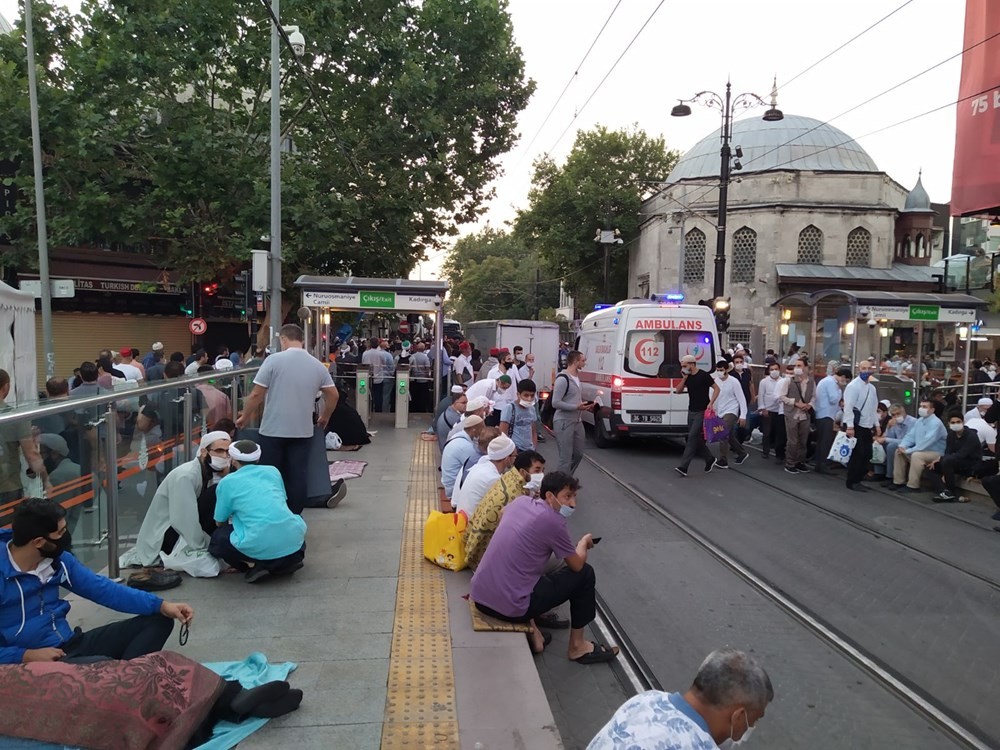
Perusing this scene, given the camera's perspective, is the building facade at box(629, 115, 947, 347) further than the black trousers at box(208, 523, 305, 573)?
Yes

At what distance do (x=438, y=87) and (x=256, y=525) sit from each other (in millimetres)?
18894

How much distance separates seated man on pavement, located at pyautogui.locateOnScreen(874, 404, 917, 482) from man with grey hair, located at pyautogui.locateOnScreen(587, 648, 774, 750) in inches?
378

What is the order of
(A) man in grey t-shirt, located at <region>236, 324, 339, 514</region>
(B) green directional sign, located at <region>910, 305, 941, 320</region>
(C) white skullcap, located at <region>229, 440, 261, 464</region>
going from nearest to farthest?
1. (C) white skullcap, located at <region>229, 440, 261, 464</region>
2. (A) man in grey t-shirt, located at <region>236, 324, 339, 514</region>
3. (B) green directional sign, located at <region>910, 305, 941, 320</region>

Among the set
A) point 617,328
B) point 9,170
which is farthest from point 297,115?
point 617,328

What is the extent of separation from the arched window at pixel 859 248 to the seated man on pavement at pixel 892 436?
2724 centimetres

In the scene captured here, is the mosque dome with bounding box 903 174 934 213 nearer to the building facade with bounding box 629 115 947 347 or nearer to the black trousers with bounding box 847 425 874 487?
the building facade with bounding box 629 115 947 347

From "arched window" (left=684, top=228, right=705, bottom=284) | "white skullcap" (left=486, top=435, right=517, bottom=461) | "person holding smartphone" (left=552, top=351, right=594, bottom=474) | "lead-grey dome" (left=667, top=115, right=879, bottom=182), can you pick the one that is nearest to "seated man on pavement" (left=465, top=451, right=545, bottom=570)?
"white skullcap" (left=486, top=435, right=517, bottom=461)

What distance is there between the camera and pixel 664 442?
14.7 meters

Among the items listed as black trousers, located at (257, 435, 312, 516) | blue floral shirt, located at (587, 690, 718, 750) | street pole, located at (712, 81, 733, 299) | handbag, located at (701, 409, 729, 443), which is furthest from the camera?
street pole, located at (712, 81, 733, 299)

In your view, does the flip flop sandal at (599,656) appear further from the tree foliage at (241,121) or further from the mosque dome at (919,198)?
the mosque dome at (919,198)

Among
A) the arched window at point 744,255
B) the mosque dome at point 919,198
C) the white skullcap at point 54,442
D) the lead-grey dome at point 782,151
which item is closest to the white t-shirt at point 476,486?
the white skullcap at point 54,442

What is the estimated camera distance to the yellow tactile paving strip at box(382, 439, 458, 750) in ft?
11.4

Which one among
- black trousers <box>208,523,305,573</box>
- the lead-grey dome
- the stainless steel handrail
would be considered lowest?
black trousers <box>208,523,305,573</box>

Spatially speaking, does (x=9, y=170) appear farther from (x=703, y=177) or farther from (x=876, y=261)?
(x=876, y=261)
